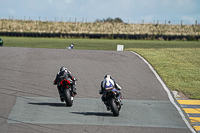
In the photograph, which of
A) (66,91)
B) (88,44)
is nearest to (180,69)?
(66,91)

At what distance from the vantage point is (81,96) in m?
14.6

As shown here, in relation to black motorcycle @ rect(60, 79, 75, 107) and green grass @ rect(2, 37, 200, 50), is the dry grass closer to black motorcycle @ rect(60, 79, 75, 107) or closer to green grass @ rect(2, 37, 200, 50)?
green grass @ rect(2, 37, 200, 50)

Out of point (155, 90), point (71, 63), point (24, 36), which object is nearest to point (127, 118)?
point (155, 90)

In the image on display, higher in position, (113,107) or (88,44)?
(88,44)

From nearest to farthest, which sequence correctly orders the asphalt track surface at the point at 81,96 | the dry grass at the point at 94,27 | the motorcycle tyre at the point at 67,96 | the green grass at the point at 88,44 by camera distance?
the asphalt track surface at the point at 81,96 < the motorcycle tyre at the point at 67,96 < the green grass at the point at 88,44 < the dry grass at the point at 94,27

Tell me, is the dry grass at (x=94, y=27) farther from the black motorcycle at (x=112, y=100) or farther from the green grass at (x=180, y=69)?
the black motorcycle at (x=112, y=100)

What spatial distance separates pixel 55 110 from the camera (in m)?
11.8

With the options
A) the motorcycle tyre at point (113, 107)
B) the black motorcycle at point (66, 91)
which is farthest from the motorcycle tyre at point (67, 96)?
the motorcycle tyre at point (113, 107)

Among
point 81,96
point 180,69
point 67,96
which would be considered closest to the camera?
point 67,96

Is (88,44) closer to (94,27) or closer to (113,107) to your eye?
(113,107)

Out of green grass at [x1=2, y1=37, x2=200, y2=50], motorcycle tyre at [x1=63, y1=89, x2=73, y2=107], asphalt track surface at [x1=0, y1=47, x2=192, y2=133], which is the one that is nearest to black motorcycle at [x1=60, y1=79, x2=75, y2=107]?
motorcycle tyre at [x1=63, y1=89, x2=73, y2=107]

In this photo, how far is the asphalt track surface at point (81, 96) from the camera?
1008cm

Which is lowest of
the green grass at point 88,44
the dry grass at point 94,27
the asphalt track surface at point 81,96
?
the asphalt track surface at point 81,96

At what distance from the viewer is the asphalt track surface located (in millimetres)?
10077
